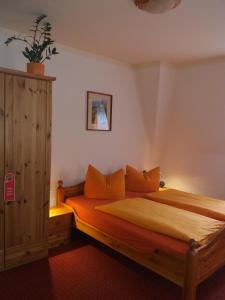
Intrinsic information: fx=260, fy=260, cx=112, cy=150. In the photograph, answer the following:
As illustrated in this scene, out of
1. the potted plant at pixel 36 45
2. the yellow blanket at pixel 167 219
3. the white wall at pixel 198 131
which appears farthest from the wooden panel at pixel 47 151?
the white wall at pixel 198 131

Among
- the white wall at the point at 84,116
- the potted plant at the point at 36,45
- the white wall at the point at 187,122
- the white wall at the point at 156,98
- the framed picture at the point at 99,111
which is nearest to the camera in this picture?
the potted plant at the point at 36,45

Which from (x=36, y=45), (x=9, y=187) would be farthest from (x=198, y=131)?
(x=9, y=187)

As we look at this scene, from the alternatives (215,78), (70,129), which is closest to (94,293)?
(70,129)

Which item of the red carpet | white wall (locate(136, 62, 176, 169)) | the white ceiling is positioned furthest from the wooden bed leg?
white wall (locate(136, 62, 176, 169))

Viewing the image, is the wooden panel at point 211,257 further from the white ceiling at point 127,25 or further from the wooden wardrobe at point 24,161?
the white ceiling at point 127,25

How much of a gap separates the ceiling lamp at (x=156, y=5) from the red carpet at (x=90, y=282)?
8.01 feet

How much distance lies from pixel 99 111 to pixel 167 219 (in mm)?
1925

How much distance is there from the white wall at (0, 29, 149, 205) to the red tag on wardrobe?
2.91 ft

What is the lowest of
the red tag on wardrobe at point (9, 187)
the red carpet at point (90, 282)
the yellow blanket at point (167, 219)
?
the red carpet at point (90, 282)

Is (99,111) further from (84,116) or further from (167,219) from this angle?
(167,219)

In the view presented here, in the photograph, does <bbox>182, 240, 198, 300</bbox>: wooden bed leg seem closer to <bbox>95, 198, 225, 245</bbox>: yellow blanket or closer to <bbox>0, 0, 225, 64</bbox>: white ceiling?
<bbox>95, 198, 225, 245</bbox>: yellow blanket

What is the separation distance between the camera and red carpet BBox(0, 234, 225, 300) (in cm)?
228

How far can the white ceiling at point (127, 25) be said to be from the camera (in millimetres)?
2254

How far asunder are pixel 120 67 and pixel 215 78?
4.68ft
